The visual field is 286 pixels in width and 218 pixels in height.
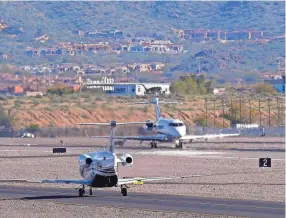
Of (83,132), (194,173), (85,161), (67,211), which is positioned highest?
(83,132)

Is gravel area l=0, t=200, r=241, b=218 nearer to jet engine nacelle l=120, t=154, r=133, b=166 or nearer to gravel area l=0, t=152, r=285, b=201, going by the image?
jet engine nacelle l=120, t=154, r=133, b=166

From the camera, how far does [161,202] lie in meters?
42.0

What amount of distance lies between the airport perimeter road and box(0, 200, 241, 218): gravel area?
98 cm

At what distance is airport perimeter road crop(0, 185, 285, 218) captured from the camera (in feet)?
128

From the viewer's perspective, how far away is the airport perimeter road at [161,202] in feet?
128

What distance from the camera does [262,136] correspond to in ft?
383

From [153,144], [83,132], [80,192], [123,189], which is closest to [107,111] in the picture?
[83,132]

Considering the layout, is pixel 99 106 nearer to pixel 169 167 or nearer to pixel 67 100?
pixel 67 100

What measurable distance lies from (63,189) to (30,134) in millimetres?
Answer: 70176

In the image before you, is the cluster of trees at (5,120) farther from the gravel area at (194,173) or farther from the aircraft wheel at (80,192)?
the aircraft wheel at (80,192)

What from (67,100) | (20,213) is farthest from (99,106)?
(20,213)

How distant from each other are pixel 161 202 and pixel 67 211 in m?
4.34

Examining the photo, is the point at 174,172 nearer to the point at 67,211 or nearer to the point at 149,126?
the point at 67,211

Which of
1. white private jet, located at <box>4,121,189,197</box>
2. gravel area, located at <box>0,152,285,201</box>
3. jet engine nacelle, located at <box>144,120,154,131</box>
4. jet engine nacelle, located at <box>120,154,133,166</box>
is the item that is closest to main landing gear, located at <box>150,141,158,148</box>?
jet engine nacelle, located at <box>144,120,154,131</box>
